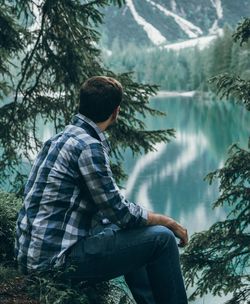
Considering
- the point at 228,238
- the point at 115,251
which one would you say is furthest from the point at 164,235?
the point at 228,238

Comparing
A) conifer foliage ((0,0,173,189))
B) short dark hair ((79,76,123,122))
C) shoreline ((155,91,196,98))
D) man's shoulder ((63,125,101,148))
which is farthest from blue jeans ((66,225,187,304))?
shoreline ((155,91,196,98))


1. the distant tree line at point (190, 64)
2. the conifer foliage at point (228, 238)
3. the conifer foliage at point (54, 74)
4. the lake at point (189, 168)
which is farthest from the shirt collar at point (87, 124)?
the distant tree line at point (190, 64)

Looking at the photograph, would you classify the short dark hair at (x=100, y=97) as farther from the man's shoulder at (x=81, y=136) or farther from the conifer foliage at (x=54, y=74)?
the conifer foliage at (x=54, y=74)

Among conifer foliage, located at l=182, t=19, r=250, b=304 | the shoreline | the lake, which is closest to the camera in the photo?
conifer foliage, located at l=182, t=19, r=250, b=304

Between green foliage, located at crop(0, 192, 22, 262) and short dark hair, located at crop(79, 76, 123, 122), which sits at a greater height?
short dark hair, located at crop(79, 76, 123, 122)

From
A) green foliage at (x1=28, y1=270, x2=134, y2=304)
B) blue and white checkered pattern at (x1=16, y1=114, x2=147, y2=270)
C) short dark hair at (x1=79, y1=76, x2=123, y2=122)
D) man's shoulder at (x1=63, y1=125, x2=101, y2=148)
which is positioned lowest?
green foliage at (x1=28, y1=270, x2=134, y2=304)

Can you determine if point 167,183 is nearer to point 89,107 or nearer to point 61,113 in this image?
point 61,113

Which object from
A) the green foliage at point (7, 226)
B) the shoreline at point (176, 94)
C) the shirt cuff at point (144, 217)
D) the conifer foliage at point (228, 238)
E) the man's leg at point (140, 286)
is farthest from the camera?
the shoreline at point (176, 94)

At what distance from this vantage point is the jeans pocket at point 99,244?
3.05 meters

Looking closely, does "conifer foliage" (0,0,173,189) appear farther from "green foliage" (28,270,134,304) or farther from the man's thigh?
the man's thigh

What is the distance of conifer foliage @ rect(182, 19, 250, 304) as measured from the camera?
275 inches

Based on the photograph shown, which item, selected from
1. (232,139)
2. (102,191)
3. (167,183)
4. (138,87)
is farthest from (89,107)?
(232,139)

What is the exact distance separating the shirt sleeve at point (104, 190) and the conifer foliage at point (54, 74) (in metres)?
3.44

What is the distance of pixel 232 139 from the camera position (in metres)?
42.8
